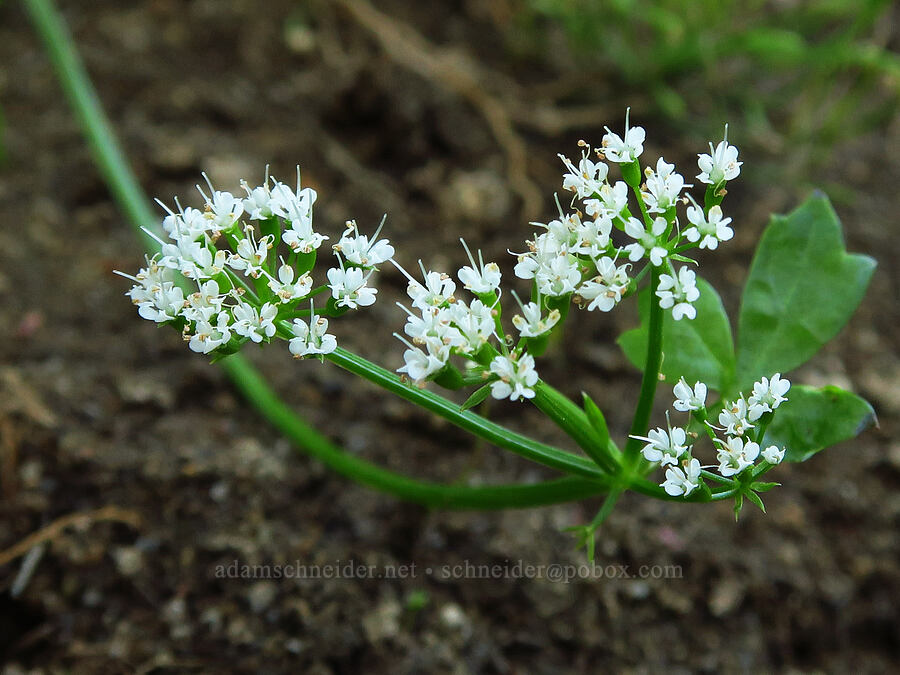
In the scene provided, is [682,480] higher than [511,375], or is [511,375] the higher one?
[511,375]

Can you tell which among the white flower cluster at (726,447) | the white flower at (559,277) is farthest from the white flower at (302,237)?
the white flower cluster at (726,447)

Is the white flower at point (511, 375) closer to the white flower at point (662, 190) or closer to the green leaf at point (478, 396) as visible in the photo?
the green leaf at point (478, 396)

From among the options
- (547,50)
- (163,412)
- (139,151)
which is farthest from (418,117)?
(163,412)

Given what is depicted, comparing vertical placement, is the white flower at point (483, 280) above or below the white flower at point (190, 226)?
below

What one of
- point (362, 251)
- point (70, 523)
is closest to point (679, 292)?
point (362, 251)

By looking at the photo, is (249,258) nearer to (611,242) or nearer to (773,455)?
(611,242)

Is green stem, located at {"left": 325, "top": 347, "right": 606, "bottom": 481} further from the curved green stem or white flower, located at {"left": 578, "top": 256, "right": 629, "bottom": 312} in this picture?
white flower, located at {"left": 578, "top": 256, "right": 629, "bottom": 312}

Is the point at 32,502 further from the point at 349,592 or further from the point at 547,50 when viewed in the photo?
the point at 547,50
